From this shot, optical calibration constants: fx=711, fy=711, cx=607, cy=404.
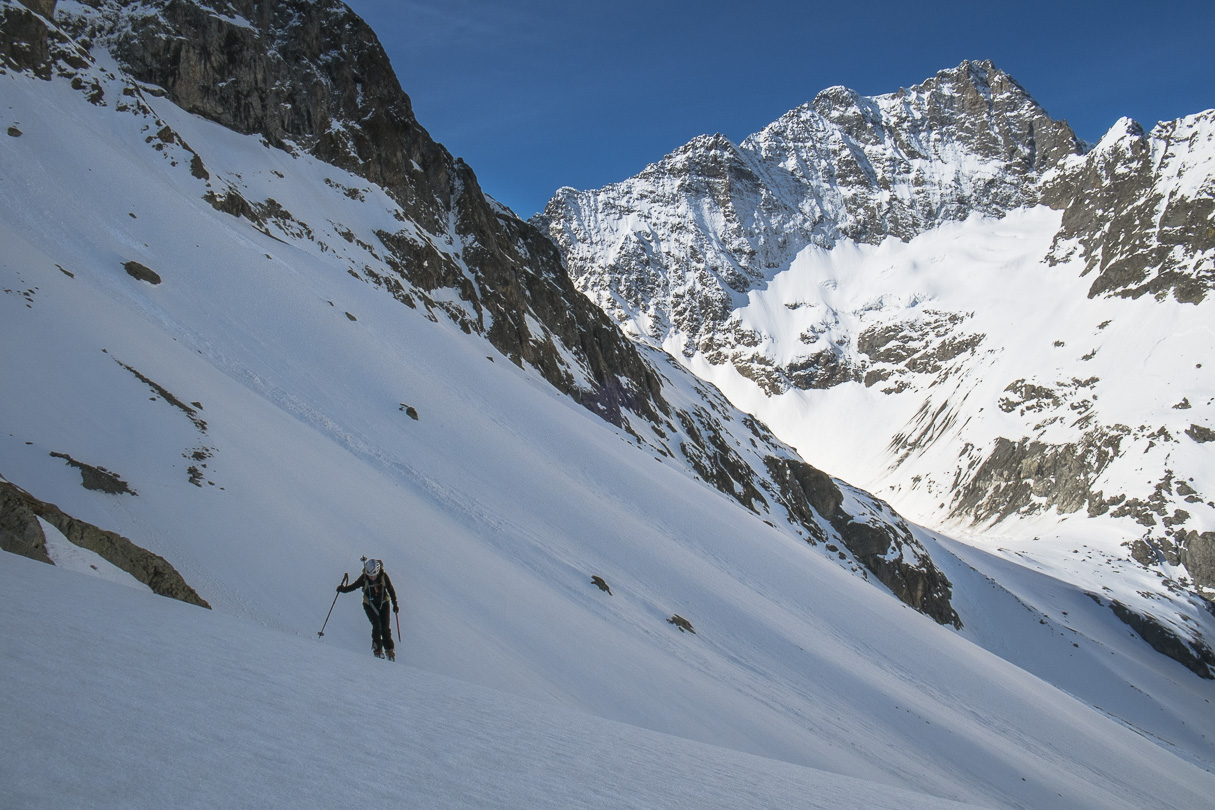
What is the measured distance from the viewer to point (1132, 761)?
85.9 feet

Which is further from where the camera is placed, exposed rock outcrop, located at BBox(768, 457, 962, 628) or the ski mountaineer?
exposed rock outcrop, located at BBox(768, 457, 962, 628)

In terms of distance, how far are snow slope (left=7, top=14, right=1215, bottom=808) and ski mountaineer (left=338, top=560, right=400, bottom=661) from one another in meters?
0.53

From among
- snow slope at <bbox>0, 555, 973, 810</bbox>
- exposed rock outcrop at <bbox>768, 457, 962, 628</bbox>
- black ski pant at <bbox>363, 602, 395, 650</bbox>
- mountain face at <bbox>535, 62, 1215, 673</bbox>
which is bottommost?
black ski pant at <bbox>363, 602, 395, 650</bbox>

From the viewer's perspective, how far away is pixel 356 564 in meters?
12.1

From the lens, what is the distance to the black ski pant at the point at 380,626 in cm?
856

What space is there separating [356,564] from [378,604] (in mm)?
3837

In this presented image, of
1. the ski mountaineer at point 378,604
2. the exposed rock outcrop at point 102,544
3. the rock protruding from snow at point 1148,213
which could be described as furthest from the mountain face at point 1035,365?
the exposed rock outcrop at point 102,544

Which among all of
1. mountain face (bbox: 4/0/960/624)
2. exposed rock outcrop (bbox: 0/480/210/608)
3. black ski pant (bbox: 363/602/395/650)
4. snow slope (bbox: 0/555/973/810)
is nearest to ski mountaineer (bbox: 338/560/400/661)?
black ski pant (bbox: 363/602/395/650)

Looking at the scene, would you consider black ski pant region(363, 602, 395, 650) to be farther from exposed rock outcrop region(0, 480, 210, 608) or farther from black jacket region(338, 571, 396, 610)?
exposed rock outcrop region(0, 480, 210, 608)

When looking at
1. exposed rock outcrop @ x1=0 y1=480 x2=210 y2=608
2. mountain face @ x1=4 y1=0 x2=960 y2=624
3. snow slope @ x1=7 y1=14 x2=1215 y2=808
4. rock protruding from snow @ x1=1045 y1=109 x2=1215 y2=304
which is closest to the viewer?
snow slope @ x1=7 y1=14 x2=1215 y2=808

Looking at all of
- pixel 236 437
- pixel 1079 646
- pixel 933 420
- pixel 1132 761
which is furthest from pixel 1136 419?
pixel 236 437

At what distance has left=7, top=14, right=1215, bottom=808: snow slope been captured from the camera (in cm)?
432

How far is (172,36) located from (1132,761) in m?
67.3

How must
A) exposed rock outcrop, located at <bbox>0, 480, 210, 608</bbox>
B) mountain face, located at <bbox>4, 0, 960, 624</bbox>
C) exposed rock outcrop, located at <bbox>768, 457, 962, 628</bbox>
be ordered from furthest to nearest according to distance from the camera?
1. exposed rock outcrop, located at <bbox>768, 457, 962, 628</bbox>
2. mountain face, located at <bbox>4, 0, 960, 624</bbox>
3. exposed rock outcrop, located at <bbox>0, 480, 210, 608</bbox>
